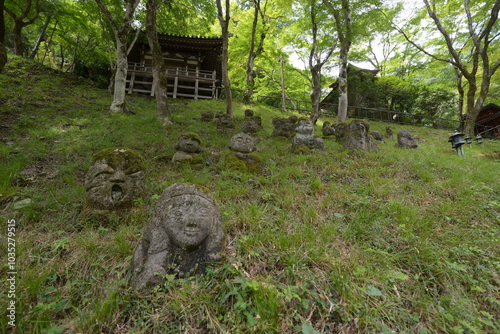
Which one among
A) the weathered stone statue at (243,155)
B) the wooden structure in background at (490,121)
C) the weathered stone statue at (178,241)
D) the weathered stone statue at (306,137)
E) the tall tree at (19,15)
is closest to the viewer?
the weathered stone statue at (178,241)

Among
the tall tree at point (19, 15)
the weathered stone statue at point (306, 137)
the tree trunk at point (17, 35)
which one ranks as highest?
the tall tree at point (19, 15)

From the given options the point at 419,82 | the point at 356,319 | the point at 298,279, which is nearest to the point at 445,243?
the point at 356,319

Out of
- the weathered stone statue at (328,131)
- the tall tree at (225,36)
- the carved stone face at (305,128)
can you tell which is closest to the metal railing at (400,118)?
the weathered stone statue at (328,131)

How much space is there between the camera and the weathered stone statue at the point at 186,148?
16.4 ft

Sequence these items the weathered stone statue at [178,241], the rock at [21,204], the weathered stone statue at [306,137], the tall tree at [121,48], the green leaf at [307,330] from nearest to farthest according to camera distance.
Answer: the green leaf at [307,330] → the weathered stone statue at [178,241] → the rock at [21,204] → the weathered stone statue at [306,137] → the tall tree at [121,48]

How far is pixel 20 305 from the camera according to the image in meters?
1.52

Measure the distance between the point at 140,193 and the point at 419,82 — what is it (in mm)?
23583

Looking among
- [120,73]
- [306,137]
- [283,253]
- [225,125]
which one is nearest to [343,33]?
[306,137]

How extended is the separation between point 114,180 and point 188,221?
5.69 feet


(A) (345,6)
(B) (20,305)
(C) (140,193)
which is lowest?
(B) (20,305)

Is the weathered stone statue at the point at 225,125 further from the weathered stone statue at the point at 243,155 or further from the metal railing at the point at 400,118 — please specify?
the metal railing at the point at 400,118

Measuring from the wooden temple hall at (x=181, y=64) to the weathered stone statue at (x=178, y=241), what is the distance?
1282cm

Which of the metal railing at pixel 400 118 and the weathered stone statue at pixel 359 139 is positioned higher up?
the metal railing at pixel 400 118

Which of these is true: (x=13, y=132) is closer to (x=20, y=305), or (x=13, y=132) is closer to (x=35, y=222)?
(x=35, y=222)
